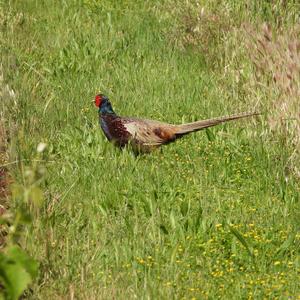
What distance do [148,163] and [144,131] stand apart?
1.56ft

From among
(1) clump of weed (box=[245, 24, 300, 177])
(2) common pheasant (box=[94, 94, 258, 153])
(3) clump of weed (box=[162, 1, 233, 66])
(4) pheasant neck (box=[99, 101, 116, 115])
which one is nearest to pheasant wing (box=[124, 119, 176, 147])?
(2) common pheasant (box=[94, 94, 258, 153])

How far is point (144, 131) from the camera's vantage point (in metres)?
8.92

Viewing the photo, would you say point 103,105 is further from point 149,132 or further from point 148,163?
point 148,163

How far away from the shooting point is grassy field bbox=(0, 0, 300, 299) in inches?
237

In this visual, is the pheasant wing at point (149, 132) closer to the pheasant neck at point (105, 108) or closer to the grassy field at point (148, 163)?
the grassy field at point (148, 163)

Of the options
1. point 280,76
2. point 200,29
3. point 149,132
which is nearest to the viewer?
point 149,132

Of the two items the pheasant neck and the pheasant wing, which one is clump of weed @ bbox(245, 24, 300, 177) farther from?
the pheasant neck

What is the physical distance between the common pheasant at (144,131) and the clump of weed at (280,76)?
373 millimetres

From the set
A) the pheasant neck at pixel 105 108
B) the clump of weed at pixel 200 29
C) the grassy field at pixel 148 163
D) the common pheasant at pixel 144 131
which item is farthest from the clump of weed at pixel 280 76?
the pheasant neck at pixel 105 108

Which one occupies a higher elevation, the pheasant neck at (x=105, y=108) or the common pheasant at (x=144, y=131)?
the pheasant neck at (x=105, y=108)

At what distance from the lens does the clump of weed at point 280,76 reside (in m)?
8.80

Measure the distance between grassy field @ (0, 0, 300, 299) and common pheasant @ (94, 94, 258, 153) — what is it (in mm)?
142

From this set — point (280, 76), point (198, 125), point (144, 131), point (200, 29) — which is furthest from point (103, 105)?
point (200, 29)

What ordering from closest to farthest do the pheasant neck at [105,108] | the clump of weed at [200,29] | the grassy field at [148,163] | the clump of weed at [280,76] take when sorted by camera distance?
1. the grassy field at [148,163]
2. the clump of weed at [280,76]
3. the pheasant neck at [105,108]
4. the clump of weed at [200,29]
